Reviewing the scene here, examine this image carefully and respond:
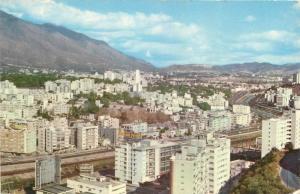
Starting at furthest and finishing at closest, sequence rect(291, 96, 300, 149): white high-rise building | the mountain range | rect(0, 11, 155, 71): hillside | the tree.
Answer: rect(0, 11, 155, 71): hillside < the mountain range < rect(291, 96, 300, 149): white high-rise building < the tree

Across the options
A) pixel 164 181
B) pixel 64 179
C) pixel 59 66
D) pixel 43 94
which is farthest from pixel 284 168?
pixel 43 94

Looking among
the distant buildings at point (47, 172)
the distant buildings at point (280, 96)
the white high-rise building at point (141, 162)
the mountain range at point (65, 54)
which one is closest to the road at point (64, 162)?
the distant buildings at point (47, 172)

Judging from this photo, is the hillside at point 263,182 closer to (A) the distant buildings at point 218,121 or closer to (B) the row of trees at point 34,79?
(A) the distant buildings at point 218,121

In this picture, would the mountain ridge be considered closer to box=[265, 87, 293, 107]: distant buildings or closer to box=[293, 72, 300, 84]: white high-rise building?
box=[293, 72, 300, 84]: white high-rise building

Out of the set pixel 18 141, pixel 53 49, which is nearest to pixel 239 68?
pixel 53 49

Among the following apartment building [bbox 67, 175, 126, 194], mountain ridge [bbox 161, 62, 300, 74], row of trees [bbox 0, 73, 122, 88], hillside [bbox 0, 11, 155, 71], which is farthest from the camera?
row of trees [bbox 0, 73, 122, 88]

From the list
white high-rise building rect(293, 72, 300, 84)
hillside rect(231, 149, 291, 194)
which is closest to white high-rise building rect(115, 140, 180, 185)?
hillside rect(231, 149, 291, 194)

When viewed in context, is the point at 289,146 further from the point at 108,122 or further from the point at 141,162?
the point at 108,122

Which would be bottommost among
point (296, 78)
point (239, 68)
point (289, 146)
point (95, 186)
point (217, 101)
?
point (95, 186)
